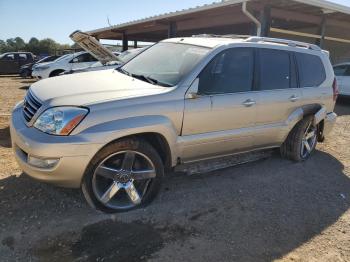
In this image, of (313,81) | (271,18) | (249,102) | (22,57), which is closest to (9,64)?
(22,57)

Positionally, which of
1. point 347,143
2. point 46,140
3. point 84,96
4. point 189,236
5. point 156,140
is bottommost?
point 347,143

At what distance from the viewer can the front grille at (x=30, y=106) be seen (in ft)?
10.9

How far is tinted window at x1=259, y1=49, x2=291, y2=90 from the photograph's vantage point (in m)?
4.49

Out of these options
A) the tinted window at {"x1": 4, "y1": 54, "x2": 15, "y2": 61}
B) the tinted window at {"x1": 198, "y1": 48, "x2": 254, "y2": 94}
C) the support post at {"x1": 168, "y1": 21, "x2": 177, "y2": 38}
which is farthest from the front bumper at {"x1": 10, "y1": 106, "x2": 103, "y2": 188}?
the tinted window at {"x1": 4, "y1": 54, "x2": 15, "y2": 61}

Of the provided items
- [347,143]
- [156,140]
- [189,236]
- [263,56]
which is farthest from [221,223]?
[347,143]

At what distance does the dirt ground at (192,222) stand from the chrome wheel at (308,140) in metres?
0.83

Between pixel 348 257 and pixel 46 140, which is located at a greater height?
pixel 46 140

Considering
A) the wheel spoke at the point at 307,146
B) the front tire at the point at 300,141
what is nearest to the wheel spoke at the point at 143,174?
the front tire at the point at 300,141

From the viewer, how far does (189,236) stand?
128 inches

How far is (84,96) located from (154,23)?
1404 cm

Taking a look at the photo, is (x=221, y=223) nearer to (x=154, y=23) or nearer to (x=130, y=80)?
(x=130, y=80)

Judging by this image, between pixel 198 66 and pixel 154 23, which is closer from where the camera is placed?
pixel 198 66

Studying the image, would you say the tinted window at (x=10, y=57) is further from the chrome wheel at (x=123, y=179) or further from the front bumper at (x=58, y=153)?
the chrome wheel at (x=123, y=179)

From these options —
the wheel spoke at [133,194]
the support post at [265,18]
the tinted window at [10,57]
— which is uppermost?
the support post at [265,18]
